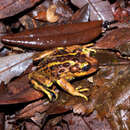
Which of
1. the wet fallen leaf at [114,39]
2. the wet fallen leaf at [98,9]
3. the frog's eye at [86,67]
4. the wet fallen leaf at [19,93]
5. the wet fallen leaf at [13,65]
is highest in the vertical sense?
the wet fallen leaf at [98,9]

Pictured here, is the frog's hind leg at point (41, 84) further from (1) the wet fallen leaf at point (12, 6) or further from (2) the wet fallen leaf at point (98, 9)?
(2) the wet fallen leaf at point (98, 9)

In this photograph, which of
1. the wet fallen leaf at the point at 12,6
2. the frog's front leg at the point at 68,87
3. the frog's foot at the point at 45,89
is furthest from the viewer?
the wet fallen leaf at the point at 12,6

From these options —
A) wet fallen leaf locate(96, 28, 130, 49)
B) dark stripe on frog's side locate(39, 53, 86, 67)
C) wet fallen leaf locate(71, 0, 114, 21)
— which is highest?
wet fallen leaf locate(71, 0, 114, 21)

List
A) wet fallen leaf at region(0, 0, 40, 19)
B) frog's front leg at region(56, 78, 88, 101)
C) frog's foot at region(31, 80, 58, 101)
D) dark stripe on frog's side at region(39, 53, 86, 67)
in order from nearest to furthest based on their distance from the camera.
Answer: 1. frog's front leg at region(56, 78, 88, 101)
2. frog's foot at region(31, 80, 58, 101)
3. dark stripe on frog's side at region(39, 53, 86, 67)
4. wet fallen leaf at region(0, 0, 40, 19)

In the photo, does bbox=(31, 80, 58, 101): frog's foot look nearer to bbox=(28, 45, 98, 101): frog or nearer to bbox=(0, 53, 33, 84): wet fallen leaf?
bbox=(28, 45, 98, 101): frog

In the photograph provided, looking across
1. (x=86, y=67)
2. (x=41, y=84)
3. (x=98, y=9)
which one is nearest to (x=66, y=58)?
(x=86, y=67)

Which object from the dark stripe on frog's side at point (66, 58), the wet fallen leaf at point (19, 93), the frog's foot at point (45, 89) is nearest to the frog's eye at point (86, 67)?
the dark stripe on frog's side at point (66, 58)

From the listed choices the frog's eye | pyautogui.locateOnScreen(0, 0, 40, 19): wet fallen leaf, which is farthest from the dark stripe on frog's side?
pyautogui.locateOnScreen(0, 0, 40, 19): wet fallen leaf

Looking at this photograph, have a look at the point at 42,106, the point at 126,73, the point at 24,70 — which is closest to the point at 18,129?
the point at 42,106

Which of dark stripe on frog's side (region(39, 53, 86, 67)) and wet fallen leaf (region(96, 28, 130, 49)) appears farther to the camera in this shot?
wet fallen leaf (region(96, 28, 130, 49))
